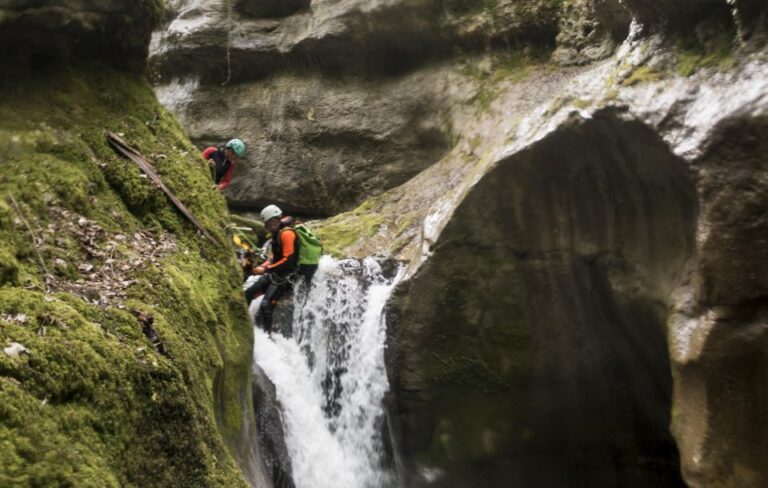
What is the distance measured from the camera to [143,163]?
6.53 meters

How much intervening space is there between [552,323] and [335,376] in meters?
3.38

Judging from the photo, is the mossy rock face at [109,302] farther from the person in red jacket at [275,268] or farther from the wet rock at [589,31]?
the wet rock at [589,31]

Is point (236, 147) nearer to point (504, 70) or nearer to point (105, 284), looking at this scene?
point (504, 70)

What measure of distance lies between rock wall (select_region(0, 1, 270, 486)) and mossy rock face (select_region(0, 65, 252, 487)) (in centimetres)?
1

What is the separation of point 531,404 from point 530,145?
10.7 feet

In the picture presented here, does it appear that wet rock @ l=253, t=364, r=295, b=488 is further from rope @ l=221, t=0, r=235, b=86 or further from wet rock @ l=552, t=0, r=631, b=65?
rope @ l=221, t=0, r=235, b=86

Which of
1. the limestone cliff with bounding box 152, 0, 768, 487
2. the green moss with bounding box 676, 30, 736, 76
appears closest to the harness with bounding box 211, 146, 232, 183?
the limestone cliff with bounding box 152, 0, 768, 487

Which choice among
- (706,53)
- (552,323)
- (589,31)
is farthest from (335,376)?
(589,31)

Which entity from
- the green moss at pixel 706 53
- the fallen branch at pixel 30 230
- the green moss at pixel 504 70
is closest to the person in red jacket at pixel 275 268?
the green moss at pixel 504 70

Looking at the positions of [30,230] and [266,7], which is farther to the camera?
[266,7]

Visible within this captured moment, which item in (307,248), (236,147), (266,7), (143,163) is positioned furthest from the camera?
(266,7)

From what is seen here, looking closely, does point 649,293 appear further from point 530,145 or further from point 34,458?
point 34,458

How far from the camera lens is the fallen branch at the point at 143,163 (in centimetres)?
644

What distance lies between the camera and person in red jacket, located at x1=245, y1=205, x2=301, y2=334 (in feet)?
34.3
